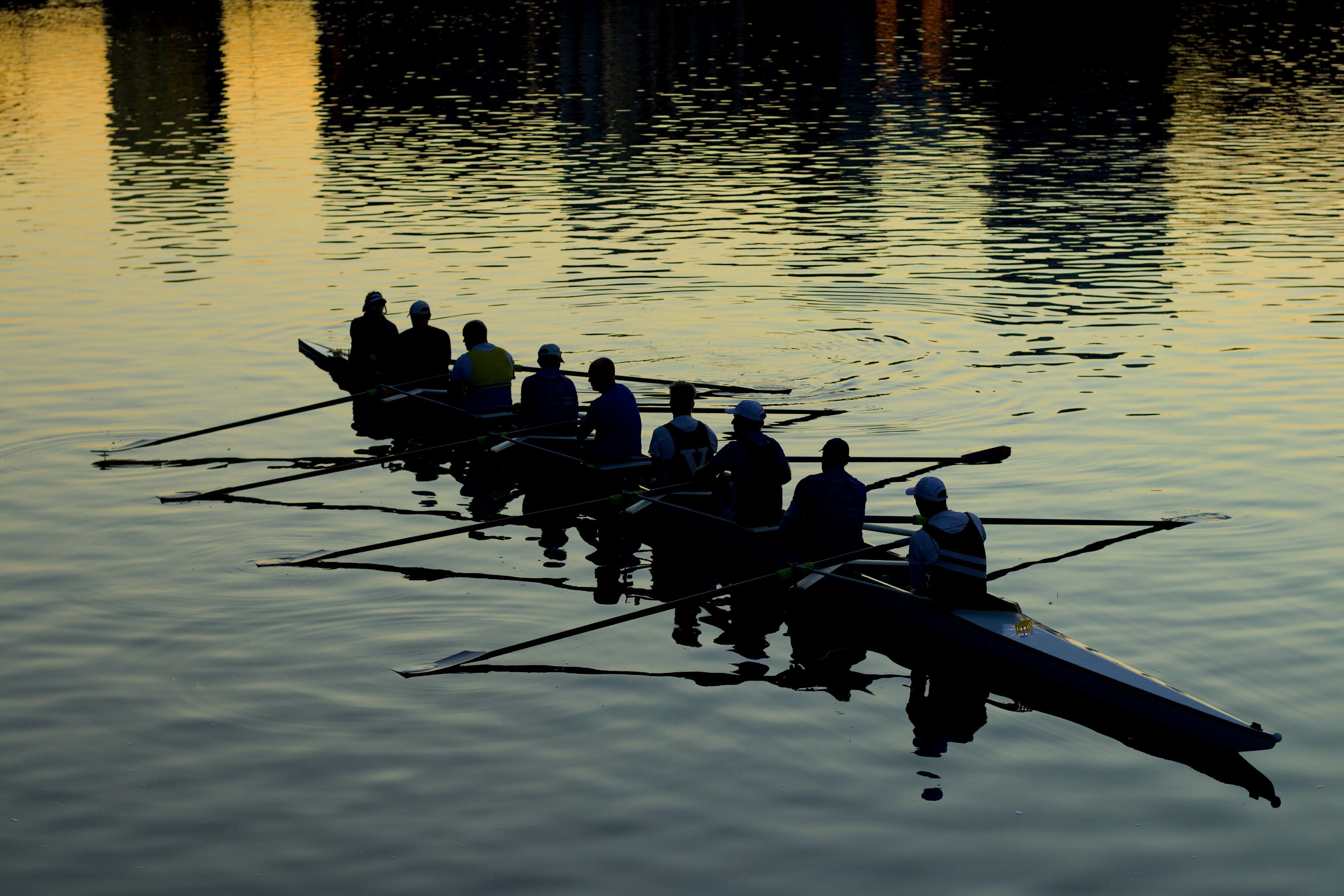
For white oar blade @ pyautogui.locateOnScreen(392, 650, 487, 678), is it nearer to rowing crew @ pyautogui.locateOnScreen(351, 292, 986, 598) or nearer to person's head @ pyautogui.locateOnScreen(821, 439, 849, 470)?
rowing crew @ pyautogui.locateOnScreen(351, 292, 986, 598)

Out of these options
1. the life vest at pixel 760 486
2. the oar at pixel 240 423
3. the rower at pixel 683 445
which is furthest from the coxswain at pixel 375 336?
the life vest at pixel 760 486

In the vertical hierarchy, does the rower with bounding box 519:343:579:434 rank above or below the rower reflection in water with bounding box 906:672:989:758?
above

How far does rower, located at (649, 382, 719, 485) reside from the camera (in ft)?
59.0

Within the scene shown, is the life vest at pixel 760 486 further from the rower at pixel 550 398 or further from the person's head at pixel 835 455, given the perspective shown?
the rower at pixel 550 398

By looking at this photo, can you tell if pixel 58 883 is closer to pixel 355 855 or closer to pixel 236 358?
pixel 355 855

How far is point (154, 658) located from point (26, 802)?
2937 millimetres

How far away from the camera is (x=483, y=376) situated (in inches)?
876

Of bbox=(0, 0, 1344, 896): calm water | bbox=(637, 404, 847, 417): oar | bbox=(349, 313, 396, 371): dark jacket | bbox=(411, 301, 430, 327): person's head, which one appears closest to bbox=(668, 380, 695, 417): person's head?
bbox=(0, 0, 1344, 896): calm water

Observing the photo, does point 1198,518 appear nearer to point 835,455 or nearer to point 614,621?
point 835,455

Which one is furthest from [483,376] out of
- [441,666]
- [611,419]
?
[441,666]

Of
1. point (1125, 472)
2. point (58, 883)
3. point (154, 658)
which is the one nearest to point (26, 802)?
point (58, 883)

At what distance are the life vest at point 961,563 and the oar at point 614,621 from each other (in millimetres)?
1431

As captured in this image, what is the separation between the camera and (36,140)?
55.6m

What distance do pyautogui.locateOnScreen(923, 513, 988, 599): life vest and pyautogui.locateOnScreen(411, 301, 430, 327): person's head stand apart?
1236cm
